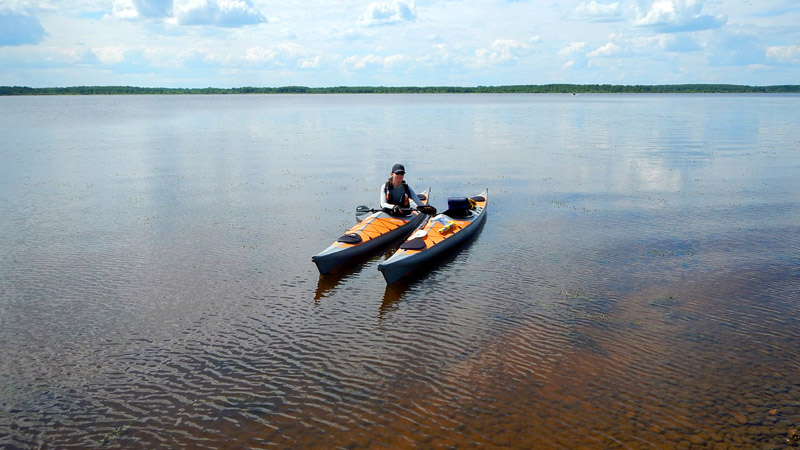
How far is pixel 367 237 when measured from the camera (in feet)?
50.6

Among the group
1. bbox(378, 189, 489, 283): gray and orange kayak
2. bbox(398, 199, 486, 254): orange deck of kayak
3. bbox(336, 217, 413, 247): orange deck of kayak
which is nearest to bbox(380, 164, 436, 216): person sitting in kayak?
bbox(336, 217, 413, 247): orange deck of kayak

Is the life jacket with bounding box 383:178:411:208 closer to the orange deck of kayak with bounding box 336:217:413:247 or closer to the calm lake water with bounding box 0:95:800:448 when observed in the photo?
the orange deck of kayak with bounding box 336:217:413:247

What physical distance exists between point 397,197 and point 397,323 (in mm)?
6943

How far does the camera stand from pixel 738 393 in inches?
338

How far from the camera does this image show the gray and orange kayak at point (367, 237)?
14.0 metres

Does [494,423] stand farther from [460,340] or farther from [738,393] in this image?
[738,393]

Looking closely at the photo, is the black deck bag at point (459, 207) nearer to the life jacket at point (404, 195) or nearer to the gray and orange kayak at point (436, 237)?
the gray and orange kayak at point (436, 237)

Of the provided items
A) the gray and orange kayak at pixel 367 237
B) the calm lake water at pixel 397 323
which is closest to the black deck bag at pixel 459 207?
the calm lake water at pixel 397 323

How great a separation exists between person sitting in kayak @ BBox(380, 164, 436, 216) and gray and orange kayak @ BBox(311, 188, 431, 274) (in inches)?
8.4

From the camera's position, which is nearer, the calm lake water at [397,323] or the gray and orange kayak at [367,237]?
the calm lake water at [397,323]

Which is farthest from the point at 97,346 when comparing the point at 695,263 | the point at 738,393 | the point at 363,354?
the point at 695,263

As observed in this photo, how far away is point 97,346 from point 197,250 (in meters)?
5.82

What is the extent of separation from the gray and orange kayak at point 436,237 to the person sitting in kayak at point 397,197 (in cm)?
Answer: 84

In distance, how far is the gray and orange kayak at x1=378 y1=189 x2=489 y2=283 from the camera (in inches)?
535
